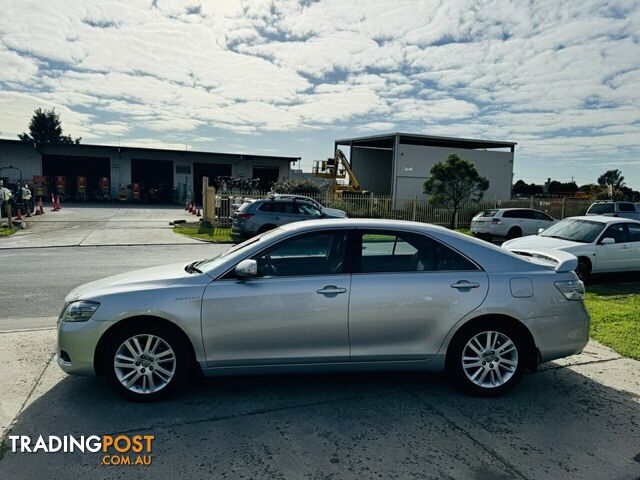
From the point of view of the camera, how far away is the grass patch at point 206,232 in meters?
18.4

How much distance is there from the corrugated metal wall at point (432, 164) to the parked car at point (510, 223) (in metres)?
15.0

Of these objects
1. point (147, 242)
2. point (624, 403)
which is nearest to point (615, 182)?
point (147, 242)

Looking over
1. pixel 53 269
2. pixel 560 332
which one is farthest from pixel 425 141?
pixel 560 332

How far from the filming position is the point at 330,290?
4.05 m

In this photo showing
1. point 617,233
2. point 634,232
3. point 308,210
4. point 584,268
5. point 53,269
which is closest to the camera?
point 584,268

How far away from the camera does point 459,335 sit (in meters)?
4.20

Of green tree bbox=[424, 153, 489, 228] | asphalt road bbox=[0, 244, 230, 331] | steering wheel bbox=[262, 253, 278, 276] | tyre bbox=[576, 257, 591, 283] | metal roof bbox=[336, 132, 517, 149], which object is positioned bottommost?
asphalt road bbox=[0, 244, 230, 331]

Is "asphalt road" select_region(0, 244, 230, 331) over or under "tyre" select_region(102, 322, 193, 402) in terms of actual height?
under

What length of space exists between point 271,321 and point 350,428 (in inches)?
39.7

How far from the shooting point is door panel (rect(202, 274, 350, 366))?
3.97 meters

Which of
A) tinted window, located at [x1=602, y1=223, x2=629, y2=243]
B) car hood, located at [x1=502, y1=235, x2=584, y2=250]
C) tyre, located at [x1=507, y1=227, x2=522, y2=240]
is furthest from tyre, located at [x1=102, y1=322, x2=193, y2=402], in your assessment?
tyre, located at [x1=507, y1=227, x2=522, y2=240]

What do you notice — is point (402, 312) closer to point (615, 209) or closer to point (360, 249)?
point (360, 249)

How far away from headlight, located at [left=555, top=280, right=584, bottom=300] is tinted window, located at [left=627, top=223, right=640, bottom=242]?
717 cm

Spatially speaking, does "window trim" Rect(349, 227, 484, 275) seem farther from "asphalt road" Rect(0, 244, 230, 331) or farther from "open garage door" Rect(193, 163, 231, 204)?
"open garage door" Rect(193, 163, 231, 204)
